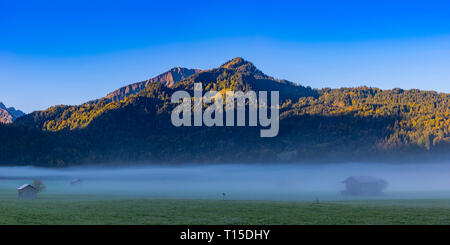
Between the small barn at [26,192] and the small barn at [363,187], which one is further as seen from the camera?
the small barn at [363,187]

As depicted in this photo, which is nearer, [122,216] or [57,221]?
[57,221]

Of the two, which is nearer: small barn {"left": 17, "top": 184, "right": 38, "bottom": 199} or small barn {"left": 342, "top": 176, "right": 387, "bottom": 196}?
small barn {"left": 17, "top": 184, "right": 38, "bottom": 199}

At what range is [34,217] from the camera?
43188 millimetres

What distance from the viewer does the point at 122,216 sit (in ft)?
151

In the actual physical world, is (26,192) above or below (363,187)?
above

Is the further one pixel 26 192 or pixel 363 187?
pixel 363 187
